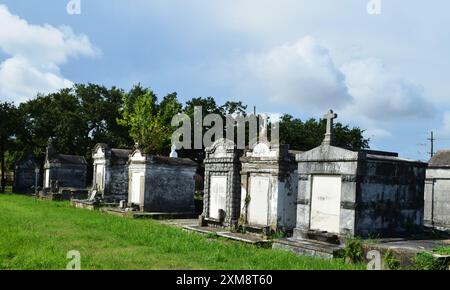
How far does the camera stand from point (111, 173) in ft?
86.5

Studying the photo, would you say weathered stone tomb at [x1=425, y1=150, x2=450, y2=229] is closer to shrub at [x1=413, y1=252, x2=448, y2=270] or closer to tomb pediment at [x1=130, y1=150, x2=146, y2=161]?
shrub at [x1=413, y1=252, x2=448, y2=270]

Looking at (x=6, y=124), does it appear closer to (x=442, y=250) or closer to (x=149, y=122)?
(x=149, y=122)

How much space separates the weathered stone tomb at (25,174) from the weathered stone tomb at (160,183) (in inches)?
669

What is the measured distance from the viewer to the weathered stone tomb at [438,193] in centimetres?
1692

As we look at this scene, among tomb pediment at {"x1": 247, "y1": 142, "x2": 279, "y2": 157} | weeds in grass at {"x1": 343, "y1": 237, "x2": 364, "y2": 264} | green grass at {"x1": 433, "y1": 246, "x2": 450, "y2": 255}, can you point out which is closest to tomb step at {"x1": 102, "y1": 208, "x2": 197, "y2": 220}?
tomb pediment at {"x1": 247, "y1": 142, "x2": 279, "y2": 157}

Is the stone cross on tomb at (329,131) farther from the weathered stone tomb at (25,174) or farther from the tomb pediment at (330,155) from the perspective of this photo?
the weathered stone tomb at (25,174)

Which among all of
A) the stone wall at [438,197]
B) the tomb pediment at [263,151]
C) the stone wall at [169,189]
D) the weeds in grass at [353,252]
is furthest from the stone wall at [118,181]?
the weeds in grass at [353,252]

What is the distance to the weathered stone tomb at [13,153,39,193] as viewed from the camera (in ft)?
117

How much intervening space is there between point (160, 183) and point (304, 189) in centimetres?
1042

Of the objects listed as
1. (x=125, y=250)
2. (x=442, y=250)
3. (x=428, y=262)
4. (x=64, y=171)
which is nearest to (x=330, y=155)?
(x=442, y=250)

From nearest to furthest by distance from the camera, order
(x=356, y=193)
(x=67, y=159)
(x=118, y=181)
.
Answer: (x=356, y=193)
(x=118, y=181)
(x=67, y=159)
